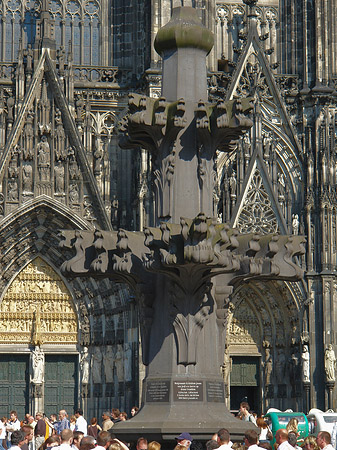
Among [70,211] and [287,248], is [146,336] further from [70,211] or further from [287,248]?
[70,211]

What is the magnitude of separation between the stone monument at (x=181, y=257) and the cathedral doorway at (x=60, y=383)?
18.9 metres

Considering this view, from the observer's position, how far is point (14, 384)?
106ft

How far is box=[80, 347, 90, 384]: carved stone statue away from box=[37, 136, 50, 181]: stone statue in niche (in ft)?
17.9

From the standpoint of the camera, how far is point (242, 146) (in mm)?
31750

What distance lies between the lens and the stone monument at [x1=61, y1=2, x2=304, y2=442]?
13.0 m

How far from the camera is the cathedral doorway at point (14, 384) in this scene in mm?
32062

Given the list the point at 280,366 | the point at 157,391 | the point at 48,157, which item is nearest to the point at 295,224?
the point at 280,366

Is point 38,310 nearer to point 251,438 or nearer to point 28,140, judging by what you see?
point 28,140

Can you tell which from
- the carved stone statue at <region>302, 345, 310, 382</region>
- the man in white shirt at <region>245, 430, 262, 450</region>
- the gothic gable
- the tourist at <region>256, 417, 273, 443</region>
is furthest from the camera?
the gothic gable

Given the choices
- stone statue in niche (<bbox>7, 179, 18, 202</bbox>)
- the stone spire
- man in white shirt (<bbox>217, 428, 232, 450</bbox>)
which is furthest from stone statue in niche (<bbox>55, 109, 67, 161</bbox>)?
man in white shirt (<bbox>217, 428, 232, 450</bbox>)

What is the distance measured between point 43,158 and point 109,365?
6.47 m

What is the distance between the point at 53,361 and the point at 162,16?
1094cm

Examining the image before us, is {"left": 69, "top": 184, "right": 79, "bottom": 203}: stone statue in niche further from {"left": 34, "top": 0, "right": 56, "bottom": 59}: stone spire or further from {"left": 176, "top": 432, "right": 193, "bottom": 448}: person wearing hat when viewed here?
{"left": 176, "top": 432, "right": 193, "bottom": 448}: person wearing hat

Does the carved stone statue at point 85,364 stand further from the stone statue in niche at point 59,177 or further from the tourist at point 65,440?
the tourist at point 65,440
